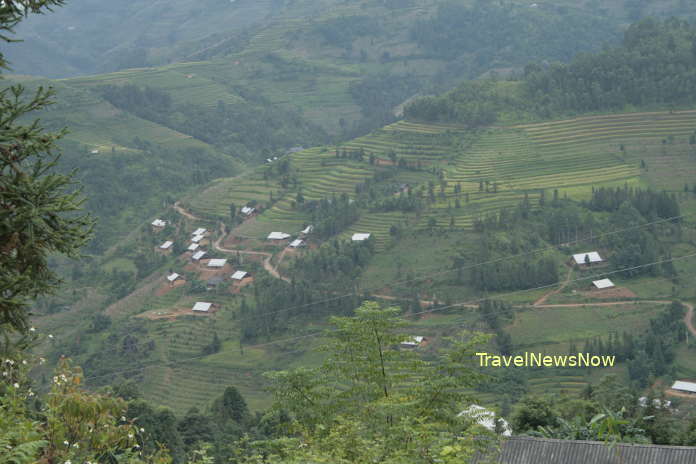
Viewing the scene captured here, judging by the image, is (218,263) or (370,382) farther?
(218,263)

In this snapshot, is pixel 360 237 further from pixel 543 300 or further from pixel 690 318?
pixel 690 318

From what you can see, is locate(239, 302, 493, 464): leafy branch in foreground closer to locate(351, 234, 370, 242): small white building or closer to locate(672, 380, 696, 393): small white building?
locate(672, 380, 696, 393): small white building

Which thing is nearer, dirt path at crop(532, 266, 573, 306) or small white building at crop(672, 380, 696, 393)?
small white building at crop(672, 380, 696, 393)

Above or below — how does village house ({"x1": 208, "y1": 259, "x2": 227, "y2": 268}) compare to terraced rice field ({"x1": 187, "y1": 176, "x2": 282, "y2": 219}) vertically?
below

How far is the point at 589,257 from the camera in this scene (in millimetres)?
38219

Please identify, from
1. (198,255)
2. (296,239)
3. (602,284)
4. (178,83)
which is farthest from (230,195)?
(178,83)

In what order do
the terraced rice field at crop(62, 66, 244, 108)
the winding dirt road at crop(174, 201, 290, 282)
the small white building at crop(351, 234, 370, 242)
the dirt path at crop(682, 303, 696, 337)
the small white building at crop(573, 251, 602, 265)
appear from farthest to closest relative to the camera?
the terraced rice field at crop(62, 66, 244, 108)
the winding dirt road at crop(174, 201, 290, 282)
the small white building at crop(351, 234, 370, 242)
the small white building at crop(573, 251, 602, 265)
the dirt path at crop(682, 303, 696, 337)

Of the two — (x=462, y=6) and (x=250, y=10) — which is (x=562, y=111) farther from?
(x=250, y=10)

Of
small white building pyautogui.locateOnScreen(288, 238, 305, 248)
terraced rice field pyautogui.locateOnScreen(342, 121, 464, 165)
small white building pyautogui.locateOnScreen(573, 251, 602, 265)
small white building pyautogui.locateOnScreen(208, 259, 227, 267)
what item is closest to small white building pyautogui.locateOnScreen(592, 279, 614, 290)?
small white building pyautogui.locateOnScreen(573, 251, 602, 265)

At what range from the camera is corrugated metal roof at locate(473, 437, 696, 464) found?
11.6 meters

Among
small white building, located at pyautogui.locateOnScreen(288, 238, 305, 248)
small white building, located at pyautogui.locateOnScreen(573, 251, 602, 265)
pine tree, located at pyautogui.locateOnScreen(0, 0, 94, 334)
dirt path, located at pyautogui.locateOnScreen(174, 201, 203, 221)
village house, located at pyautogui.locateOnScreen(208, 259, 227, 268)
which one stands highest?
pine tree, located at pyautogui.locateOnScreen(0, 0, 94, 334)

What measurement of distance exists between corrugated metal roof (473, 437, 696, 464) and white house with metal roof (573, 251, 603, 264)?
27.1 meters

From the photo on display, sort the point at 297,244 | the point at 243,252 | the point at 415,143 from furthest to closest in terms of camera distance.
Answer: the point at 415,143, the point at 243,252, the point at 297,244

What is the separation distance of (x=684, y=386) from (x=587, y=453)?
60.9 feet
